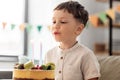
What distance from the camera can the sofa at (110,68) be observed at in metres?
1.50

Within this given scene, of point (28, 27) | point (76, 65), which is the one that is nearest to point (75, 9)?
point (76, 65)

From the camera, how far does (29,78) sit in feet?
3.17

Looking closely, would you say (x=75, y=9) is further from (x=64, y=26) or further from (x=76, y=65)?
(x=76, y=65)

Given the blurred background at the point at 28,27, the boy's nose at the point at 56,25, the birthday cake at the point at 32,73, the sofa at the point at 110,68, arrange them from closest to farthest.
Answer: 1. the birthday cake at the point at 32,73
2. the boy's nose at the point at 56,25
3. the sofa at the point at 110,68
4. the blurred background at the point at 28,27

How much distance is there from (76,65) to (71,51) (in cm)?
10

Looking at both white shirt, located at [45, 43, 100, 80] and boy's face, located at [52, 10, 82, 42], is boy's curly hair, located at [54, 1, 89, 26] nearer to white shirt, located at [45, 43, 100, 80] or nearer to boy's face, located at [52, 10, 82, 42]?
boy's face, located at [52, 10, 82, 42]

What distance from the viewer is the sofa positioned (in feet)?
4.92

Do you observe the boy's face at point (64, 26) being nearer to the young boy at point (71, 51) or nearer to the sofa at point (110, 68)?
the young boy at point (71, 51)

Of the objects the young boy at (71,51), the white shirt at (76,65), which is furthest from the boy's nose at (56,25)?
the white shirt at (76,65)

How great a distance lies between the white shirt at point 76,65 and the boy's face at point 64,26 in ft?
0.23

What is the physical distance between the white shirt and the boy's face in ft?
0.23

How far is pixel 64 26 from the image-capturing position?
1.29 m

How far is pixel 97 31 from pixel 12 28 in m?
1.28

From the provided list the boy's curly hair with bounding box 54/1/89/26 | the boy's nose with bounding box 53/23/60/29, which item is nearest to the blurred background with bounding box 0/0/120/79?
the boy's curly hair with bounding box 54/1/89/26
